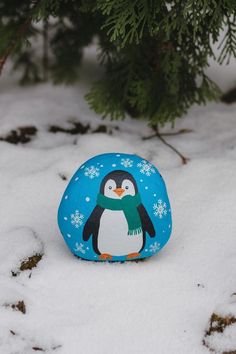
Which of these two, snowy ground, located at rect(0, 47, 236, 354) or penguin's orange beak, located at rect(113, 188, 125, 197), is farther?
penguin's orange beak, located at rect(113, 188, 125, 197)

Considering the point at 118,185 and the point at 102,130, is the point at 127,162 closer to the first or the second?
the point at 118,185

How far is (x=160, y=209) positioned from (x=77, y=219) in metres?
0.45

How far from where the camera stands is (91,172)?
327 cm

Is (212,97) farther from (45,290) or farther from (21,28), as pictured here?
(45,290)

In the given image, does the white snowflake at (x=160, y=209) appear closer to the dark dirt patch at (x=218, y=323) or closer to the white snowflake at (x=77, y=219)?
the white snowflake at (x=77, y=219)

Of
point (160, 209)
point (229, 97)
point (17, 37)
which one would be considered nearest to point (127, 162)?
point (160, 209)

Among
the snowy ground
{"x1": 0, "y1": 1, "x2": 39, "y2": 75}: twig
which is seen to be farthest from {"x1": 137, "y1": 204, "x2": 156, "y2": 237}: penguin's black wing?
{"x1": 0, "y1": 1, "x2": 39, "y2": 75}: twig

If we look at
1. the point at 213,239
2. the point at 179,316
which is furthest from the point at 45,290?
the point at 213,239

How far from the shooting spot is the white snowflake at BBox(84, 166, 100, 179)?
3252 millimetres

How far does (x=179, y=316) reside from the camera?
118 inches

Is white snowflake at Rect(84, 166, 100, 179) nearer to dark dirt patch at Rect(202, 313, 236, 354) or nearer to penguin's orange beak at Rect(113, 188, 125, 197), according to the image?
penguin's orange beak at Rect(113, 188, 125, 197)

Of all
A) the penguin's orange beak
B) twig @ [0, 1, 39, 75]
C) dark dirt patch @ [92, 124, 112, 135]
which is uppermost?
twig @ [0, 1, 39, 75]

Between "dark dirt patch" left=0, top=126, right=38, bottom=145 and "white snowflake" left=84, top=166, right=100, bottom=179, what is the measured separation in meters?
1.52

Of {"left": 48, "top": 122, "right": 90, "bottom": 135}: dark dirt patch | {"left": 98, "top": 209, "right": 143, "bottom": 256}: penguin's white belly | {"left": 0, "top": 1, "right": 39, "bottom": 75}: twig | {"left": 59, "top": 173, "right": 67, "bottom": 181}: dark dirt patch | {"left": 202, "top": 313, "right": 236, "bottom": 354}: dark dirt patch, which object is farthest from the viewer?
{"left": 48, "top": 122, "right": 90, "bottom": 135}: dark dirt patch
